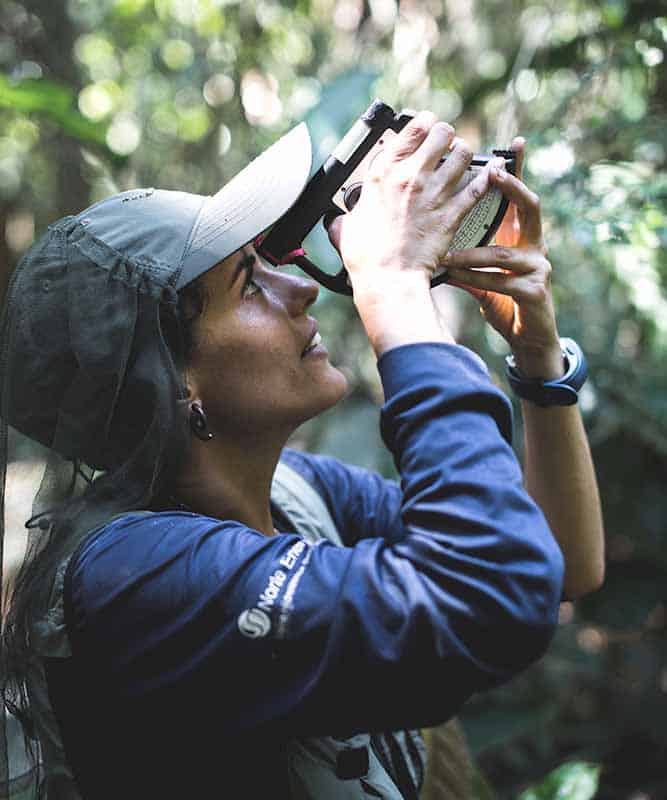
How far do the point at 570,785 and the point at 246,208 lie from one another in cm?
184

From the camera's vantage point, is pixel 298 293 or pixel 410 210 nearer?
pixel 410 210

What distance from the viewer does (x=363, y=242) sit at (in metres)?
1.40

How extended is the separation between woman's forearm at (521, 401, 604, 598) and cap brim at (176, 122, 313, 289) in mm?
640

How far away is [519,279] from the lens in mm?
1611

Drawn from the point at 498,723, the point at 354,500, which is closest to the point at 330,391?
the point at 354,500

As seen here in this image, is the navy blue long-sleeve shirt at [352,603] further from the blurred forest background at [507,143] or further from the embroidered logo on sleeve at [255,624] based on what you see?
the blurred forest background at [507,143]

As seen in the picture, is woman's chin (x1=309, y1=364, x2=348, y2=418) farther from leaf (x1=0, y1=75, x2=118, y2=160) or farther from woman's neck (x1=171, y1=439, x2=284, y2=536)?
leaf (x1=0, y1=75, x2=118, y2=160)

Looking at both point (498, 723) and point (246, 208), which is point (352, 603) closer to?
point (246, 208)

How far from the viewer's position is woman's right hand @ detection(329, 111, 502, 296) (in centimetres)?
138

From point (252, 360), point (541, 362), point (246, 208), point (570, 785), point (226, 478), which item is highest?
point (246, 208)

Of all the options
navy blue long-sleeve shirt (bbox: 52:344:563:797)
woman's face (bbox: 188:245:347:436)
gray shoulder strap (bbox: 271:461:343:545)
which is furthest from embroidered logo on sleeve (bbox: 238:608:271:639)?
gray shoulder strap (bbox: 271:461:343:545)

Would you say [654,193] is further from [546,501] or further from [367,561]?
[367,561]

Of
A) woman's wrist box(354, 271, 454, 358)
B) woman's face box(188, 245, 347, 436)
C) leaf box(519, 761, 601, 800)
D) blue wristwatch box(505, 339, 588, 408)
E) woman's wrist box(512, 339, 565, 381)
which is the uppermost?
woman's wrist box(354, 271, 454, 358)

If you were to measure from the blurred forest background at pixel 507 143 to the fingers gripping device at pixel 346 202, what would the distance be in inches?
23.4
